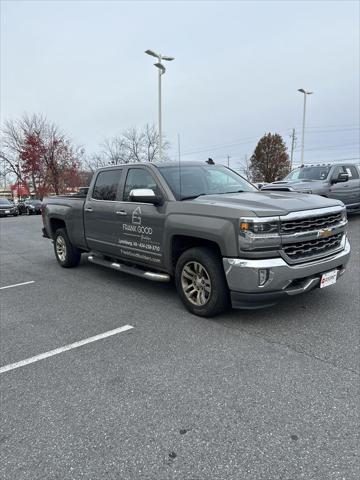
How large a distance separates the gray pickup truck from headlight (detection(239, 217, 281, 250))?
0.4 inches

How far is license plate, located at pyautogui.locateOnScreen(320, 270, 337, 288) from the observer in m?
4.19

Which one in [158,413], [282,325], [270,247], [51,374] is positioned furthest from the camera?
[282,325]

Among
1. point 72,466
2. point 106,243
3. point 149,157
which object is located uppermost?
point 149,157

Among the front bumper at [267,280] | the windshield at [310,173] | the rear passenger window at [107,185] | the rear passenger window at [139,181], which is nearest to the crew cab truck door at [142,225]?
the rear passenger window at [139,181]

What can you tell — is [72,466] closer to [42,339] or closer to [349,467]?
[349,467]

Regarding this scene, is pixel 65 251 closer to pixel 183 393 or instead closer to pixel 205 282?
pixel 205 282

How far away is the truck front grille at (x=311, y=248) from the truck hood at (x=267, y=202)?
1.24 ft

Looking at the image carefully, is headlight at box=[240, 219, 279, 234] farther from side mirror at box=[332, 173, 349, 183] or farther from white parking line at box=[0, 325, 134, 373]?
side mirror at box=[332, 173, 349, 183]

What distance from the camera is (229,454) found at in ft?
7.40

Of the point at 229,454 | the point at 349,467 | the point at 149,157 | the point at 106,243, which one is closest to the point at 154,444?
the point at 229,454

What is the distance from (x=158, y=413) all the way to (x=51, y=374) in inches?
46.0

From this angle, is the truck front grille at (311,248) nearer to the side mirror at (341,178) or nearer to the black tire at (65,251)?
the black tire at (65,251)

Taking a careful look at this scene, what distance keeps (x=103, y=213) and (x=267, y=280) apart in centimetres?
314

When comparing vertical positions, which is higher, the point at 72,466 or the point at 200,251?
the point at 200,251
